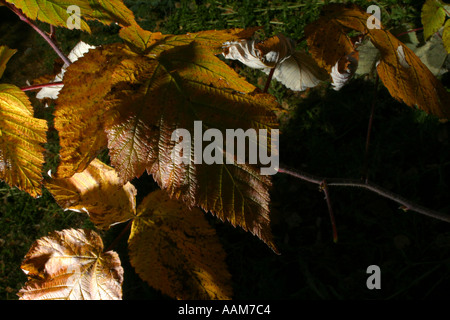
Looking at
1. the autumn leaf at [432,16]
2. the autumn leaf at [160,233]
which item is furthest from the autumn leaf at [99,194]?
the autumn leaf at [432,16]

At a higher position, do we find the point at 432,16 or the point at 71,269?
the point at 432,16

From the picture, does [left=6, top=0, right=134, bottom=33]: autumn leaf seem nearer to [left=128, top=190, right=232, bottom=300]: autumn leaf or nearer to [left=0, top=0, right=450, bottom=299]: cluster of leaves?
[left=0, top=0, right=450, bottom=299]: cluster of leaves

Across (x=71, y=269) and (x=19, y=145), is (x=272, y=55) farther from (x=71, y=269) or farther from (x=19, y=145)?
(x=71, y=269)

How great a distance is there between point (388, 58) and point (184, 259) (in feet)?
2.86

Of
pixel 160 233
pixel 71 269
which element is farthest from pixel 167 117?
A: pixel 71 269

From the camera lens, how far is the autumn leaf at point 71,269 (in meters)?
1.16

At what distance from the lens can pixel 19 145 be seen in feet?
3.07

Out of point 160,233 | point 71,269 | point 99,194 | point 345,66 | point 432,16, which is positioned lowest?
point 71,269

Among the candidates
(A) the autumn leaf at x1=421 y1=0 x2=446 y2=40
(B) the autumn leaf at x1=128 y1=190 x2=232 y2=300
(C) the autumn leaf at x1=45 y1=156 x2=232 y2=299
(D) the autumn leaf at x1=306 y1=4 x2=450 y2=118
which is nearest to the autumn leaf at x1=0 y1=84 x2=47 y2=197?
(C) the autumn leaf at x1=45 y1=156 x2=232 y2=299

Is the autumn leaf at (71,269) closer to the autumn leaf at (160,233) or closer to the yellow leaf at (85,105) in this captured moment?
the autumn leaf at (160,233)

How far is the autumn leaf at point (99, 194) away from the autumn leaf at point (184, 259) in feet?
0.41

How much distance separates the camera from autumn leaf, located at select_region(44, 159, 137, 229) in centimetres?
123

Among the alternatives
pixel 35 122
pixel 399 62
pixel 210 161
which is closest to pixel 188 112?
pixel 210 161

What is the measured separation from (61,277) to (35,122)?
1.89ft
